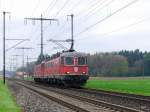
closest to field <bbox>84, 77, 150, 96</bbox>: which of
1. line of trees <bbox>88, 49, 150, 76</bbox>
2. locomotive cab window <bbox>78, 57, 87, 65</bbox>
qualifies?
locomotive cab window <bbox>78, 57, 87, 65</bbox>

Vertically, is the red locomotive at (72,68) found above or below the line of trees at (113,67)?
below

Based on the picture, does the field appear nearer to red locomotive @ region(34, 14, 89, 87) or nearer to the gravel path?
red locomotive @ region(34, 14, 89, 87)

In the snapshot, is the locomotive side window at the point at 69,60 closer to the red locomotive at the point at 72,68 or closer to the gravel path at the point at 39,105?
the red locomotive at the point at 72,68

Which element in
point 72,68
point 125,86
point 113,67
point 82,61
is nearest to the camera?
point 72,68

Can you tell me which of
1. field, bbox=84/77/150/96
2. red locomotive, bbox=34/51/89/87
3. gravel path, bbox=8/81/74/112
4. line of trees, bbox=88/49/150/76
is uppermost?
line of trees, bbox=88/49/150/76

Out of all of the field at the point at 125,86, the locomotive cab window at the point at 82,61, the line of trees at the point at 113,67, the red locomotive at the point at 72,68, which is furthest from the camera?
the line of trees at the point at 113,67

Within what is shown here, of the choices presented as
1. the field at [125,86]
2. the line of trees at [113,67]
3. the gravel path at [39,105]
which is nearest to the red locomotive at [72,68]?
the field at [125,86]

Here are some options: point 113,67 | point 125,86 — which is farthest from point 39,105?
point 113,67

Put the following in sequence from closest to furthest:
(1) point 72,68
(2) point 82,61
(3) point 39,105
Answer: (3) point 39,105, (1) point 72,68, (2) point 82,61

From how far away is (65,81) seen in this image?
44781mm

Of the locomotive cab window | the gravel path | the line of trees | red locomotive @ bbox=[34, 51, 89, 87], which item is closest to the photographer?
the gravel path

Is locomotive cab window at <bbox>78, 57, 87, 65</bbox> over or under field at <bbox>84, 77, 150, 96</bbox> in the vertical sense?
over

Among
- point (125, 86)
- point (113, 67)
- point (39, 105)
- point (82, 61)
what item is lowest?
point (39, 105)

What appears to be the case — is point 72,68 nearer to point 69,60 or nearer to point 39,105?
point 69,60
